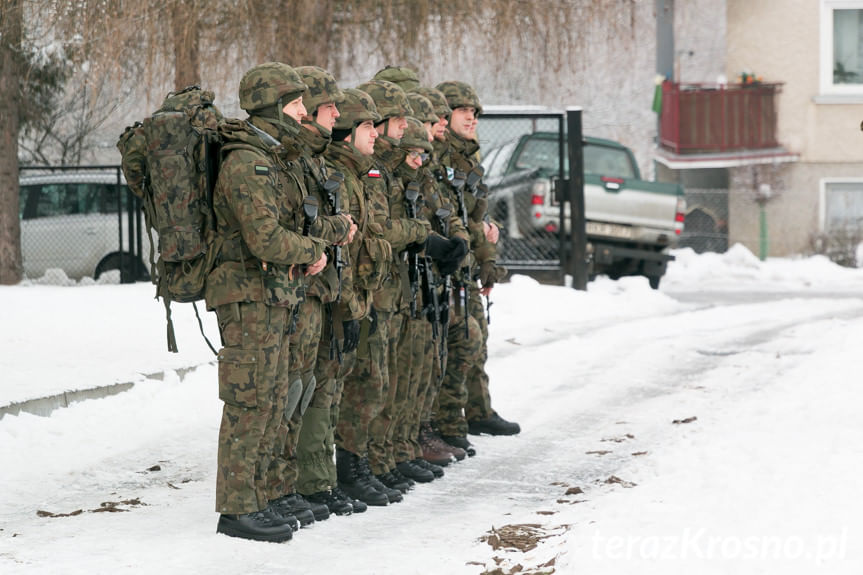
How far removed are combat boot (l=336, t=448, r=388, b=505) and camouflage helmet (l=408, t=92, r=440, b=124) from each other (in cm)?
192

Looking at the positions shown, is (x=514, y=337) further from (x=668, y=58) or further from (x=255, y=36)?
(x=668, y=58)

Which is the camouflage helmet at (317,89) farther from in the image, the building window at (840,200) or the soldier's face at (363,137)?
the building window at (840,200)

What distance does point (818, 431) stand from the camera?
7453mm

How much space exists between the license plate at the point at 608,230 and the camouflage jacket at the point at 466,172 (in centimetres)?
924

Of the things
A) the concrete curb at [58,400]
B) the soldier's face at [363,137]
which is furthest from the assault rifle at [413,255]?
the concrete curb at [58,400]

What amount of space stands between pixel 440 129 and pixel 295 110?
2.06 m

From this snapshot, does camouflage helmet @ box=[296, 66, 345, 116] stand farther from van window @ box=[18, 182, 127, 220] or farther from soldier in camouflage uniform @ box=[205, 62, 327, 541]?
van window @ box=[18, 182, 127, 220]

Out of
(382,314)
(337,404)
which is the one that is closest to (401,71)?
(382,314)

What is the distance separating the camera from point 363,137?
652cm

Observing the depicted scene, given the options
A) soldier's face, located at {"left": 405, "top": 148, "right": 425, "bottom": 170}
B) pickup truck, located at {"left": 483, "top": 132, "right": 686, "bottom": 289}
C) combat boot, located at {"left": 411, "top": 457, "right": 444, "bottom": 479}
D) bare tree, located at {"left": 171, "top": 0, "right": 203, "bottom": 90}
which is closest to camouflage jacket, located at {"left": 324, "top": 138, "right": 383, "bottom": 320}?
soldier's face, located at {"left": 405, "top": 148, "right": 425, "bottom": 170}

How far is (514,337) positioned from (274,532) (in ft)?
24.2

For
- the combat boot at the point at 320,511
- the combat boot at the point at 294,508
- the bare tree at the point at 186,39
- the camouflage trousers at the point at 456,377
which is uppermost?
the bare tree at the point at 186,39

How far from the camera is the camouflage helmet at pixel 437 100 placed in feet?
25.5

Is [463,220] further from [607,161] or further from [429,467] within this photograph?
[607,161]
